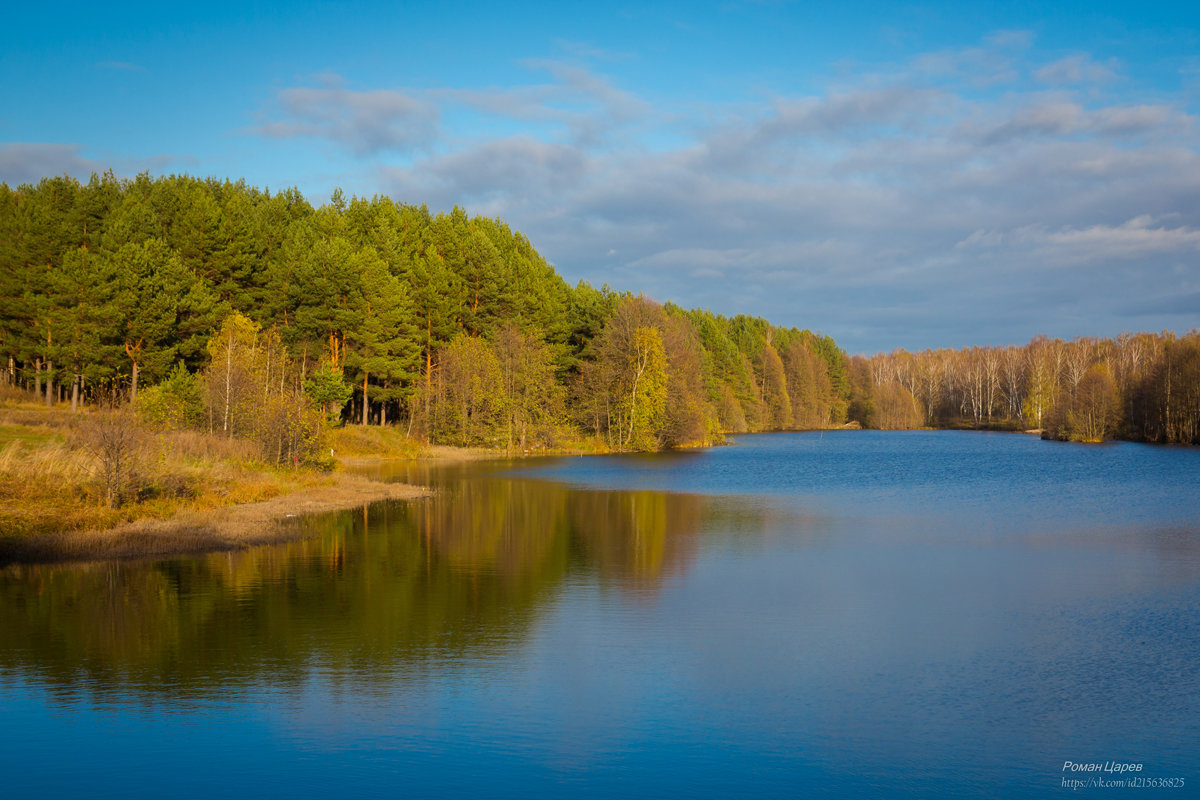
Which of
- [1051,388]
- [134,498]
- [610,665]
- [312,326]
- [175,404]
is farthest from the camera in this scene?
[1051,388]

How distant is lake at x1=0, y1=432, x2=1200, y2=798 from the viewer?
30.2 feet

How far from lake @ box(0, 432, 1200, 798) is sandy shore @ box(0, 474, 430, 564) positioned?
3.39 feet

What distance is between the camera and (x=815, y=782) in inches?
351

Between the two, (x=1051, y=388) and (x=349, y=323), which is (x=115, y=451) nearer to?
(x=349, y=323)

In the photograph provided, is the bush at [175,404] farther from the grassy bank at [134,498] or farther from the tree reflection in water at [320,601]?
the tree reflection in water at [320,601]

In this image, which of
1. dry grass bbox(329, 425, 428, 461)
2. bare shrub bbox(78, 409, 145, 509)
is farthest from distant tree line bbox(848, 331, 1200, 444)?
bare shrub bbox(78, 409, 145, 509)

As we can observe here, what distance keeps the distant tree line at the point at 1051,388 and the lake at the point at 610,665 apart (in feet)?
224

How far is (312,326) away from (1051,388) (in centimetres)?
9929

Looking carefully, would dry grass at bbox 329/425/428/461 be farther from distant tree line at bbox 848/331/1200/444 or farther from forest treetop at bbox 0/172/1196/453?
distant tree line at bbox 848/331/1200/444

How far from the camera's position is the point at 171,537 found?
20906 mm

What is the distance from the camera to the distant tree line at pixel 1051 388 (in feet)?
268

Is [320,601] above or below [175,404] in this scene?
below

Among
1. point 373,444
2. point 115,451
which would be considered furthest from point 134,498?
point 373,444

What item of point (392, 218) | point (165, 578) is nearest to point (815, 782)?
point (165, 578)
